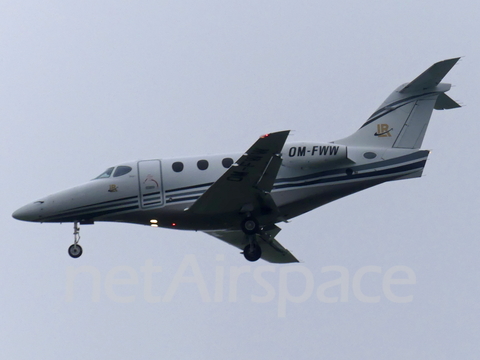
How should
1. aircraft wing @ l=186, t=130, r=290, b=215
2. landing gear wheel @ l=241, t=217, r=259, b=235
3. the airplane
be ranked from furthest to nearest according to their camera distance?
landing gear wheel @ l=241, t=217, r=259, b=235 → the airplane → aircraft wing @ l=186, t=130, r=290, b=215

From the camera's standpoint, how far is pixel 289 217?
2655 cm

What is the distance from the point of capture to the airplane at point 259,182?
25.3 metres

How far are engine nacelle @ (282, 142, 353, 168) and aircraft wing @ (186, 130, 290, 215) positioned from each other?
1128 mm

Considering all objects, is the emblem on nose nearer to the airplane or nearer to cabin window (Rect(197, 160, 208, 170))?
the airplane

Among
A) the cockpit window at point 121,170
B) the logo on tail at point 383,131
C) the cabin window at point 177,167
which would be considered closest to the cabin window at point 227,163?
the cabin window at point 177,167

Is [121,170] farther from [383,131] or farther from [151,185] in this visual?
[383,131]

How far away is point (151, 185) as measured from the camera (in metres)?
26.0

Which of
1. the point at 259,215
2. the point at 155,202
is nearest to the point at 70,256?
the point at 155,202

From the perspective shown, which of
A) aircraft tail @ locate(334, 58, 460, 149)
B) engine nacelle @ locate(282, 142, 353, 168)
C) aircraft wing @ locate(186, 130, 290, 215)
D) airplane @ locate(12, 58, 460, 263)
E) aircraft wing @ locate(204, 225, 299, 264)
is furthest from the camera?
aircraft wing @ locate(204, 225, 299, 264)

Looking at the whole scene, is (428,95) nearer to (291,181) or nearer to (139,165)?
(291,181)

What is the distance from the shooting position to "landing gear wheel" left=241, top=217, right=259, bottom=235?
25.5m

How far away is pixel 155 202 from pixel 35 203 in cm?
395

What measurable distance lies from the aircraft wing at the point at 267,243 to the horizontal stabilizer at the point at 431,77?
251 inches

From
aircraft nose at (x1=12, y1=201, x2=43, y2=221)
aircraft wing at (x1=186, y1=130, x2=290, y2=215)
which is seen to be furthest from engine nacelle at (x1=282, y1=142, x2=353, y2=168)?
aircraft nose at (x1=12, y1=201, x2=43, y2=221)
